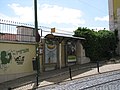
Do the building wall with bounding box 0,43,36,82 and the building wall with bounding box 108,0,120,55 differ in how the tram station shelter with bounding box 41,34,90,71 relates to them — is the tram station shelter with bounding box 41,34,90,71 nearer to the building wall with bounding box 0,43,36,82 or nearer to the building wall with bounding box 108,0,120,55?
the building wall with bounding box 0,43,36,82

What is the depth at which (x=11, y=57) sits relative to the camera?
19.7 metres

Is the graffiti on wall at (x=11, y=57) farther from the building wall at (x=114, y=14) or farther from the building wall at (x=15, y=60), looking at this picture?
the building wall at (x=114, y=14)

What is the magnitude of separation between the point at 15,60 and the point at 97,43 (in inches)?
475

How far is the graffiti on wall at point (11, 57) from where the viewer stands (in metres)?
19.0

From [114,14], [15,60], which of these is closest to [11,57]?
[15,60]

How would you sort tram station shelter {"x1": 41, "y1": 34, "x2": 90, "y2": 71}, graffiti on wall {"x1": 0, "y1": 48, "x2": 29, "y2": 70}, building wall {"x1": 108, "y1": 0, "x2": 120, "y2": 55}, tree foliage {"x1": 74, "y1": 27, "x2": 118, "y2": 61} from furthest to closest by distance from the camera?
building wall {"x1": 108, "y1": 0, "x2": 120, "y2": 55} < tree foliage {"x1": 74, "y1": 27, "x2": 118, "y2": 61} < tram station shelter {"x1": 41, "y1": 34, "x2": 90, "y2": 71} < graffiti on wall {"x1": 0, "y1": 48, "x2": 29, "y2": 70}

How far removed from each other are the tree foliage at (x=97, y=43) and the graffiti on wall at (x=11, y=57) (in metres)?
9.27

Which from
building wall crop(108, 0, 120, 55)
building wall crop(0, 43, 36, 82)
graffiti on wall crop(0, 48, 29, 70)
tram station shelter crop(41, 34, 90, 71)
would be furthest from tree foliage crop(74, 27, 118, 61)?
graffiti on wall crop(0, 48, 29, 70)

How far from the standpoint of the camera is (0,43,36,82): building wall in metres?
19.0

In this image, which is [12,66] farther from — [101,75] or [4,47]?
[101,75]

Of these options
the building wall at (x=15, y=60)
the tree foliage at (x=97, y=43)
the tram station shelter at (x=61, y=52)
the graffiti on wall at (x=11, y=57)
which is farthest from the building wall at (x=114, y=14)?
the graffiti on wall at (x=11, y=57)

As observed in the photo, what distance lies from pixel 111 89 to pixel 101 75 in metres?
5.35

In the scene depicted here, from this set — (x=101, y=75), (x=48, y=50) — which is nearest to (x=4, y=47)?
(x=48, y=50)

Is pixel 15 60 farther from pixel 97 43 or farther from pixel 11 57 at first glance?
pixel 97 43
